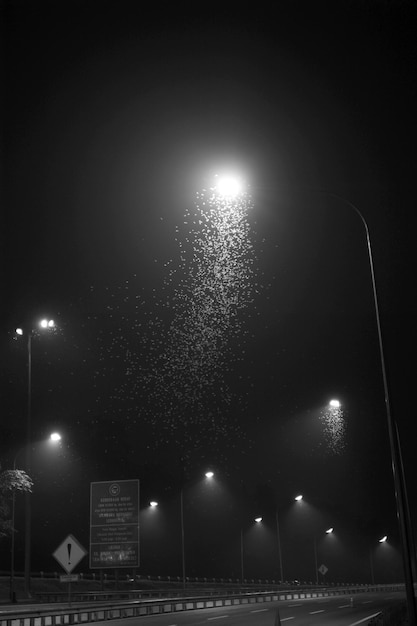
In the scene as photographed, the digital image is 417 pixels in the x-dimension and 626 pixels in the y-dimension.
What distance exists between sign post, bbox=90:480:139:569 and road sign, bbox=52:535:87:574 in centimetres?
730

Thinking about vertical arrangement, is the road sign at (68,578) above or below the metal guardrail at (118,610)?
above

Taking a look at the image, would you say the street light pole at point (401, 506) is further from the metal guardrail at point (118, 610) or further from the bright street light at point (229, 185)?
the metal guardrail at point (118, 610)

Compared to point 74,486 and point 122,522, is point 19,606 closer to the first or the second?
point 122,522

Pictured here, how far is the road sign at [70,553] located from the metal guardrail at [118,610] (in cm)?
200

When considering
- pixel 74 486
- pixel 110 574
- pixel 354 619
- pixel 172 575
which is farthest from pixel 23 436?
pixel 354 619

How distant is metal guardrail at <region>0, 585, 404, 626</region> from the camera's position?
26156 millimetres

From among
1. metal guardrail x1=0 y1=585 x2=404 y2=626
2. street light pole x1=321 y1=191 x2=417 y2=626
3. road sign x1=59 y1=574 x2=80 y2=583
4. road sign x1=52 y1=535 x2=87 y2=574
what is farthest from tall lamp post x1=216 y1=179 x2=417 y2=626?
metal guardrail x1=0 y1=585 x2=404 y2=626

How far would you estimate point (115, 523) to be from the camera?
107ft

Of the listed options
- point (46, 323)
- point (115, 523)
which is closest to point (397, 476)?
point (115, 523)

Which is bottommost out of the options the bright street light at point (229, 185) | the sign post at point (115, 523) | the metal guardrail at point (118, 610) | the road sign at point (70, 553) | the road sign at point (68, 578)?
the metal guardrail at point (118, 610)

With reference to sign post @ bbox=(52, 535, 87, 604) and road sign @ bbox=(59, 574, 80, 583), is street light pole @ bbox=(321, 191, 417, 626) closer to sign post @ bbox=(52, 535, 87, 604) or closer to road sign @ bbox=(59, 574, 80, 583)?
sign post @ bbox=(52, 535, 87, 604)

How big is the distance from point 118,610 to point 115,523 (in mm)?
4902

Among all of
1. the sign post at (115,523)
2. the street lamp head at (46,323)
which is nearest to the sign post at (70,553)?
the sign post at (115,523)

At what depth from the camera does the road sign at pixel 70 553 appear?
24.8 m
